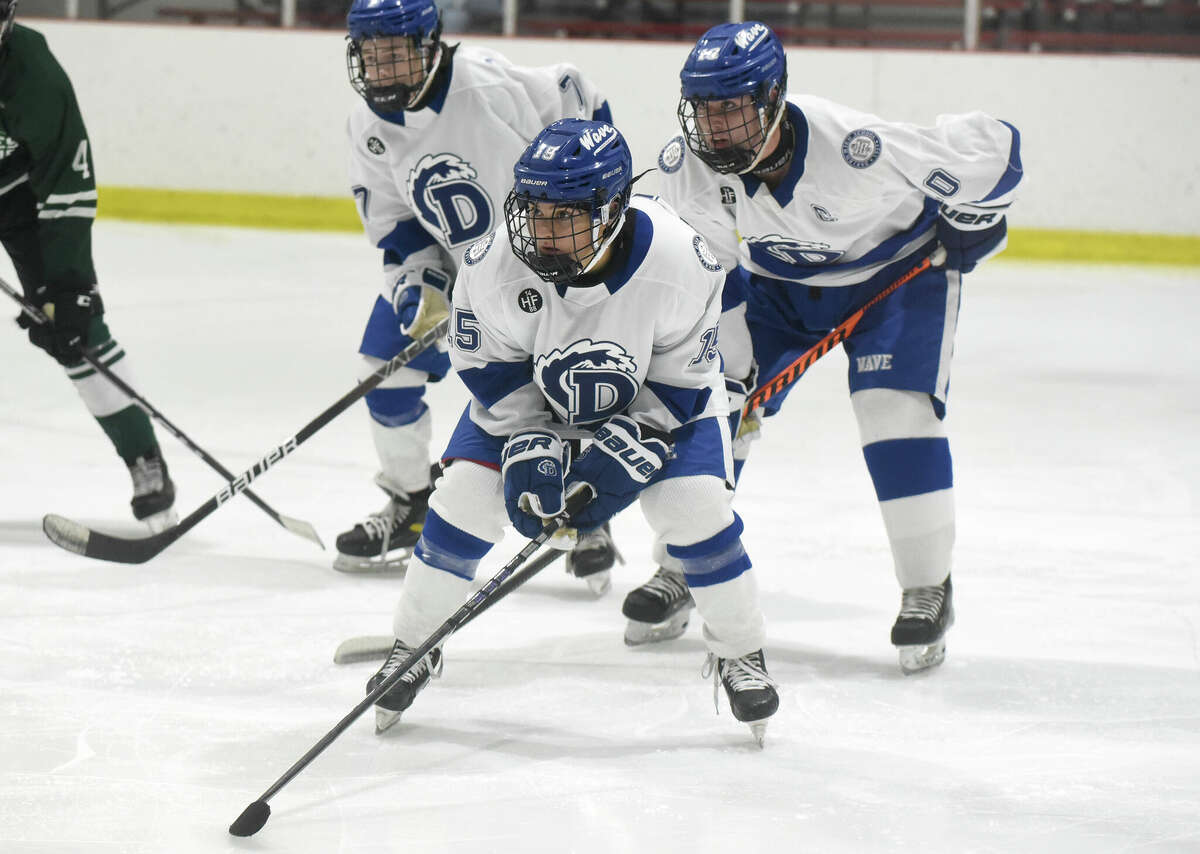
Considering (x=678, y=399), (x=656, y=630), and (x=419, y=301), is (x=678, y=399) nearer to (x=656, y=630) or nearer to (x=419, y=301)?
(x=656, y=630)

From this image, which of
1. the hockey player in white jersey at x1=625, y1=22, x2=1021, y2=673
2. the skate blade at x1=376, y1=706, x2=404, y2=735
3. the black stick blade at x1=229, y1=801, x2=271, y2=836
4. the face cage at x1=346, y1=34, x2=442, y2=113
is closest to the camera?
the black stick blade at x1=229, y1=801, x2=271, y2=836

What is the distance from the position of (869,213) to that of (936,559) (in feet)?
2.02

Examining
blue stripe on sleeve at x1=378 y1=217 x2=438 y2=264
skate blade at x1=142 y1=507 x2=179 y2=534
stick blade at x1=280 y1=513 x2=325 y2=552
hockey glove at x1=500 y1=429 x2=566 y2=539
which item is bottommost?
skate blade at x1=142 y1=507 x2=179 y2=534

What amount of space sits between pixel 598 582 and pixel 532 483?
920 mm

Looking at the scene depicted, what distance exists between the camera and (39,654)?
8.34 ft

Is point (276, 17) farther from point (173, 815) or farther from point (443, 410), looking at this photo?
point (173, 815)

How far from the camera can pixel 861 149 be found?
8.20ft

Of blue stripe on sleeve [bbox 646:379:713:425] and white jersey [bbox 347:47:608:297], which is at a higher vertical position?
white jersey [bbox 347:47:608:297]

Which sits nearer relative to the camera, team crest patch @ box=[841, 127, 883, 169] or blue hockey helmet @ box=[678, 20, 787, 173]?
blue hockey helmet @ box=[678, 20, 787, 173]

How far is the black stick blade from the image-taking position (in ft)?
6.19

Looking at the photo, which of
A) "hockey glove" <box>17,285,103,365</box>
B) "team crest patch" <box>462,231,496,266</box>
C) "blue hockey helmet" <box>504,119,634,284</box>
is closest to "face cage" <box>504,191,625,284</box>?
"blue hockey helmet" <box>504,119,634,284</box>

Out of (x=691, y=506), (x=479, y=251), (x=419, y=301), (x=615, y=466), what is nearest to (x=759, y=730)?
(x=691, y=506)

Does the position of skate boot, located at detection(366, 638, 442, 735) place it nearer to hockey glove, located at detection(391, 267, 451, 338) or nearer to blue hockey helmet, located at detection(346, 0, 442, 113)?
hockey glove, located at detection(391, 267, 451, 338)

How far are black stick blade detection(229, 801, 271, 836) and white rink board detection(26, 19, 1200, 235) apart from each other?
17.1 ft
